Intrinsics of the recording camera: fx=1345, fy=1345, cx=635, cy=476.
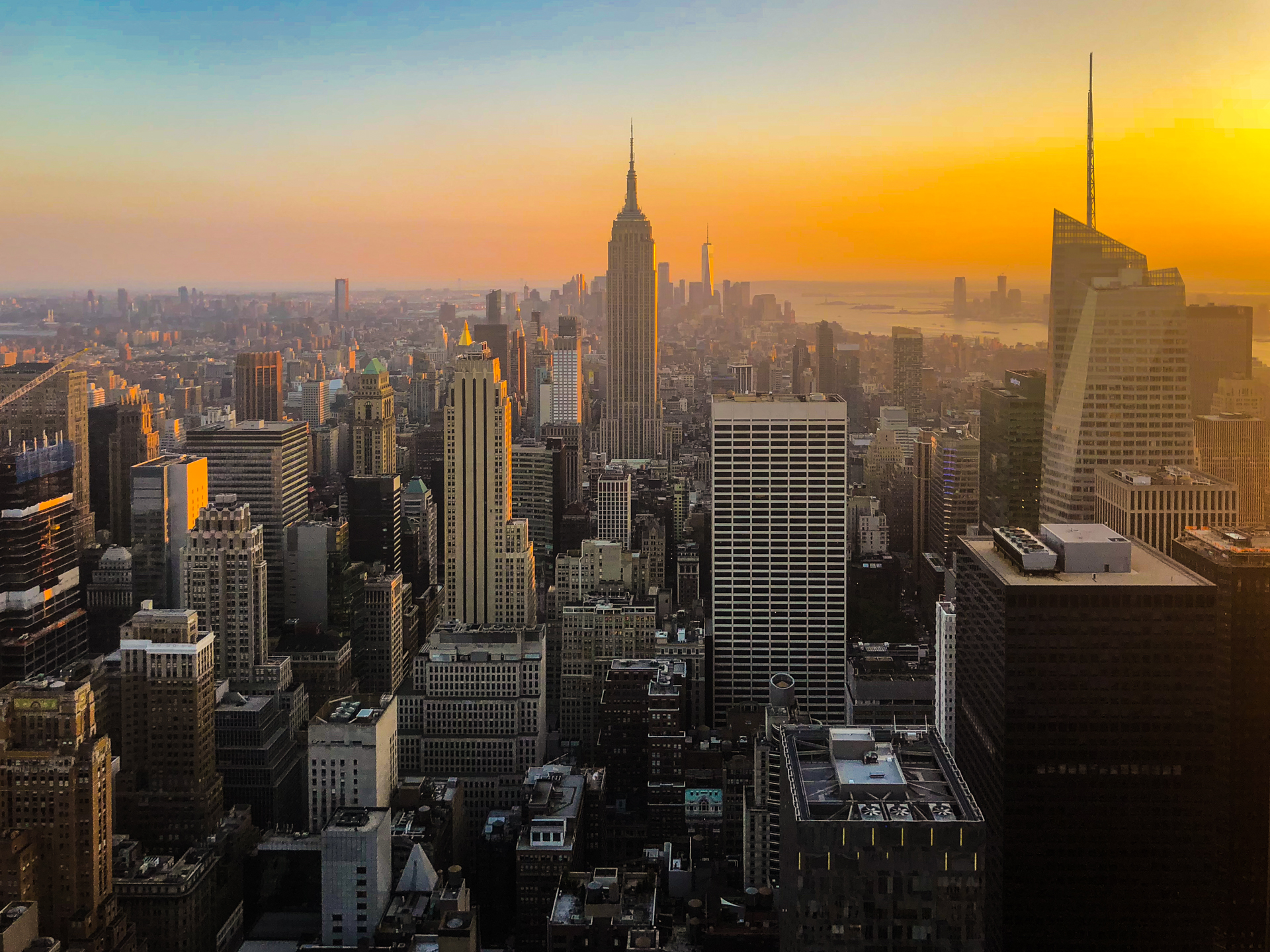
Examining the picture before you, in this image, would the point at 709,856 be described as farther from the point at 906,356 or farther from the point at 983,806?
the point at 906,356

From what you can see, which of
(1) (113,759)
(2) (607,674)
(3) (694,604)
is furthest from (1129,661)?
(3) (694,604)

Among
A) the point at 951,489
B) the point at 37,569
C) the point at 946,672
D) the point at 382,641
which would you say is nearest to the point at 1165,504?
the point at 946,672

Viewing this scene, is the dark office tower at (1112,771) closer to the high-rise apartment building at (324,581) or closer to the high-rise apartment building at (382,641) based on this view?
the high-rise apartment building at (382,641)

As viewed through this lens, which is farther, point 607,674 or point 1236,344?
point 607,674

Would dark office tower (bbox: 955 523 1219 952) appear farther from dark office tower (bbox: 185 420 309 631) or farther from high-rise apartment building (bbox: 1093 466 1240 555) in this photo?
dark office tower (bbox: 185 420 309 631)

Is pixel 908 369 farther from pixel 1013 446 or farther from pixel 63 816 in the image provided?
pixel 63 816

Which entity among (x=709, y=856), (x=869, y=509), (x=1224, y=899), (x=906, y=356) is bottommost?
(x=709, y=856)

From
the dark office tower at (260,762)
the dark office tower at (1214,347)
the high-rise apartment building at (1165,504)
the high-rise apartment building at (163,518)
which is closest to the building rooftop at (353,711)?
the dark office tower at (260,762)
